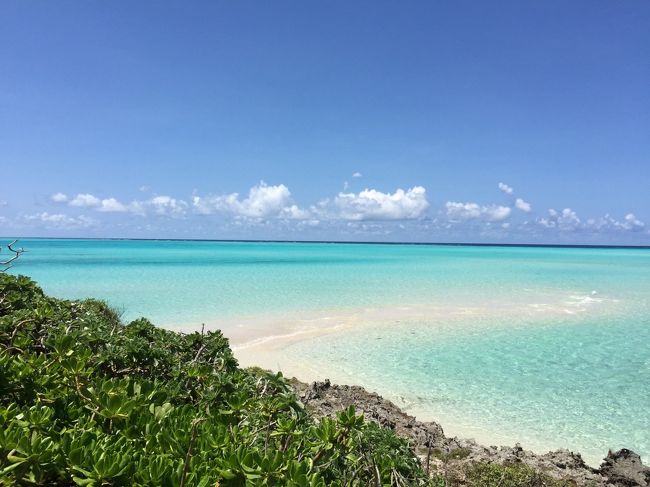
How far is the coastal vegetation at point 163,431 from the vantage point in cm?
138

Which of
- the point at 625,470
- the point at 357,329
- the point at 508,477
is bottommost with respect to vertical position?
the point at 357,329

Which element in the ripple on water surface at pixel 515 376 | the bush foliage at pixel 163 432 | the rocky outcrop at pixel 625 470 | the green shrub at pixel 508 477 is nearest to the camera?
the bush foliage at pixel 163 432

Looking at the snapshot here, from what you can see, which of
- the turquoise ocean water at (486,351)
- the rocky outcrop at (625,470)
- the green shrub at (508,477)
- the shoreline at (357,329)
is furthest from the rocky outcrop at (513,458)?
the turquoise ocean water at (486,351)

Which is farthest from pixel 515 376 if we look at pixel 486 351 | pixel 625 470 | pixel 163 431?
pixel 163 431

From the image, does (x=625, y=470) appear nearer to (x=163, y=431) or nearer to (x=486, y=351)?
(x=163, y=431)

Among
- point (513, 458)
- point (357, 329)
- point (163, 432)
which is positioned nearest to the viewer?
point (163, 432)

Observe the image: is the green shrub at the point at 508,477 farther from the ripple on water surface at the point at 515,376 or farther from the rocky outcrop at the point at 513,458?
the ripple on water surface at the point at 515,376

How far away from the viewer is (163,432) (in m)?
1.63

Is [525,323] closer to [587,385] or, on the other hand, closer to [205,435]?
[587,385]

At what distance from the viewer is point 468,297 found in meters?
23.9

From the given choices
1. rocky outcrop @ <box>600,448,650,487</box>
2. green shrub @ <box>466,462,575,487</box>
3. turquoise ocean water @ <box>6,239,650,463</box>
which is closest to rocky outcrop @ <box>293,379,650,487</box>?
rocky outcrop @ <box>600,448,650,487</box>

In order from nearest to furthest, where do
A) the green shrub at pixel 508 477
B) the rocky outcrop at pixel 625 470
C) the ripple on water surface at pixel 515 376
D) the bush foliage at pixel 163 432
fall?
the bush foliage at pixel 163 432 → the green shrub at pixel 508 477 → the rocky outcrop at pixel 625 470 → the ripple on water surface at pixel 515 376

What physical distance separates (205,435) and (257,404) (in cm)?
69

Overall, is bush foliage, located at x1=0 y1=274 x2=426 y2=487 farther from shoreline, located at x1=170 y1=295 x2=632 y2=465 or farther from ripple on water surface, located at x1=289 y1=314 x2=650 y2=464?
ripple on water surface, located at x1=289 y1=314 x2=650 y2=464
